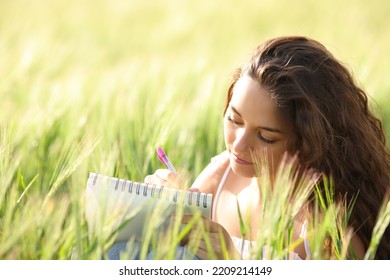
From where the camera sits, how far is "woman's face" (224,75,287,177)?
160 centimetres

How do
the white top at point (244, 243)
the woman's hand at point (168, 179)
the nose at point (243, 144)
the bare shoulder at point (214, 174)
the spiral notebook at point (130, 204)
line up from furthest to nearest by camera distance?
the bare shoulder at point (214, 174)
the woman's hand at point (168, 179)
the nose at point (243, 144)
the white top at point (244, 243)
the spiral notebook at point (130, 204)

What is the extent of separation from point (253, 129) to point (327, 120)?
0.65 ft

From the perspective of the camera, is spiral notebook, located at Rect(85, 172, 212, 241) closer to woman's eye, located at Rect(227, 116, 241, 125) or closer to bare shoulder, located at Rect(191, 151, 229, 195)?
woman's eye, located at Rect(227, 116, 241, 125)

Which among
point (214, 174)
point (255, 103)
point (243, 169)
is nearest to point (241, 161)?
point (243, 169)

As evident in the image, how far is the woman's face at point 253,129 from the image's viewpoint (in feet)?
5.24

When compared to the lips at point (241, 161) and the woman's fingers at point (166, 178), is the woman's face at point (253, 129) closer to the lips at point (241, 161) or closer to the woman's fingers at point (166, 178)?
the lips at point (241, 161)

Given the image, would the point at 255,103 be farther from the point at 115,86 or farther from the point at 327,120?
the point at 115,86

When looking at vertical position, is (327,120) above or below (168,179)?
above

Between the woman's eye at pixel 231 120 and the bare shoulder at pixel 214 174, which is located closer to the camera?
the woman's eye at pixel 231 120

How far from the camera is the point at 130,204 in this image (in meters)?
1.45

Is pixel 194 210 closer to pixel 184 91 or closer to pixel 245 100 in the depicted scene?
pixel 245 100

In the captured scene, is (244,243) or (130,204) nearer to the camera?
(130,204)

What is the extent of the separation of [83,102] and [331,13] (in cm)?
316

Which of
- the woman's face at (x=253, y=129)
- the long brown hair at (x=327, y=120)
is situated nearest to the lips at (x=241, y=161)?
the woman's face at (x=253, y=129)
